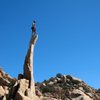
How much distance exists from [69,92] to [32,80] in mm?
23553

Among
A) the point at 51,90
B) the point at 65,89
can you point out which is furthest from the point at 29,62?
the point at 65,89

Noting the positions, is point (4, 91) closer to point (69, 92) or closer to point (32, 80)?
point (32, 80)

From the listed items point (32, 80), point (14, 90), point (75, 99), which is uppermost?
point (75, 99)

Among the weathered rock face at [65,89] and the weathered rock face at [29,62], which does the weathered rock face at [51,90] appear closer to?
the weathered rock face at [65,89]

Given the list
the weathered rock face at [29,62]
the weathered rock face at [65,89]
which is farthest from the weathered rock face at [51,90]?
the weathered rock face at [29,62]

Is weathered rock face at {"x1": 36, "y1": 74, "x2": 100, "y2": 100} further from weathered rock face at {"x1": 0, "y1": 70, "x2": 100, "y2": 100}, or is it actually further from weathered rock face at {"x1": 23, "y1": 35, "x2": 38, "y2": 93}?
weathered rock face at {"x1": 23, "y1": 35, "x2": 38, "y2": 93}

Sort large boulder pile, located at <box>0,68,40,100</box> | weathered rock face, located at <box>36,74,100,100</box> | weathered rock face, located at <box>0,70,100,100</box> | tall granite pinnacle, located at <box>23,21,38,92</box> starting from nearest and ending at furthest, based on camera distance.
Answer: large boulder pile, located at <box>0,68,40,100</box>
weathered rock face, located at <box>0,70,100,100</box>
tall granite pinnacle, located at <box>23,21,38,92</box>
weathered rock face, located at <box>36,74,100,100</box>

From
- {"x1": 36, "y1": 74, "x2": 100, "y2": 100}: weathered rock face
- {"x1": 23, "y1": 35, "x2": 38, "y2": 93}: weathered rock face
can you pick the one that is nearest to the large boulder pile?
{"x1": 23, "y1": 35, "x2": 38, "y2": 93}: weathered rock face

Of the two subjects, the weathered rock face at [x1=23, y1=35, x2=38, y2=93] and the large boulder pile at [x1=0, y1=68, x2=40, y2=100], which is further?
the weathered rock face at [x1=23, y1=35, x2=38, y2=93]

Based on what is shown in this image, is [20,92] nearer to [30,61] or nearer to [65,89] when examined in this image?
[30,61]

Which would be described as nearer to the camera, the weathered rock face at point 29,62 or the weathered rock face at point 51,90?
the weathered rock face at point 51,90

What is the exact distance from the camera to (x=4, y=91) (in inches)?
2098

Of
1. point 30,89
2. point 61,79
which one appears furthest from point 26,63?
point 61,79

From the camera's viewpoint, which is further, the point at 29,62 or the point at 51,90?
the point at 51,90
